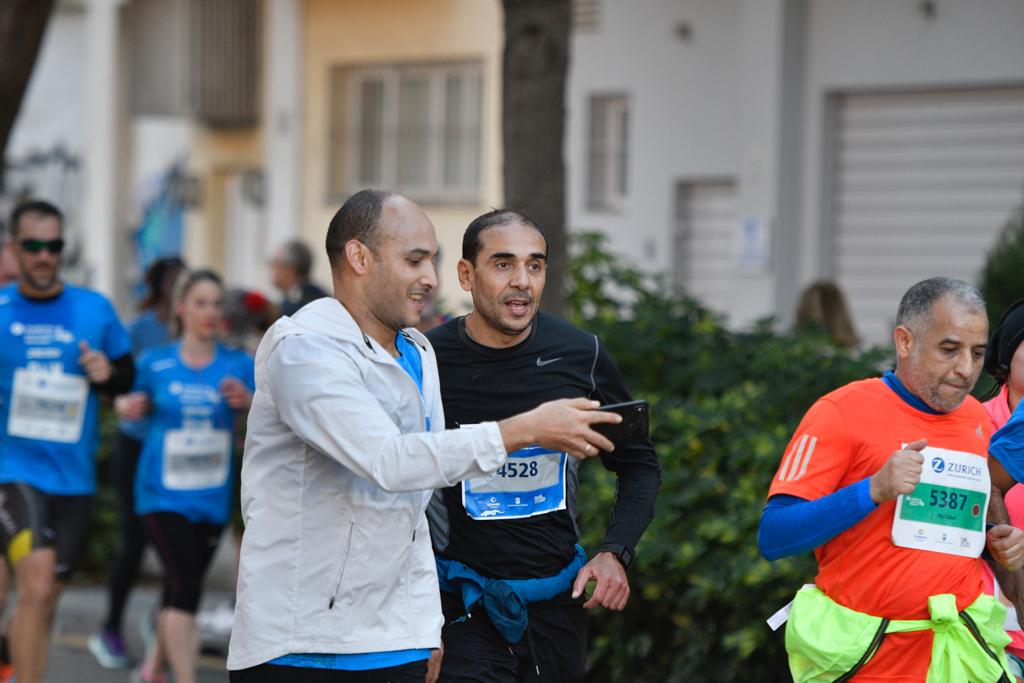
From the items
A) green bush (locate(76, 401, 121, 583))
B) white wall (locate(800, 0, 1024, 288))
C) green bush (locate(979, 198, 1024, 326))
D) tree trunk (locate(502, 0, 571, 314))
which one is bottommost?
green bush (locate(76, 401, 121, 583))

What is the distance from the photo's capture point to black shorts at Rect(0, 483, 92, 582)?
759cm

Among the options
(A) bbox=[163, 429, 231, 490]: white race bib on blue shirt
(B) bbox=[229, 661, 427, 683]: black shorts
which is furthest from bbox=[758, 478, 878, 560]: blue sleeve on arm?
(A) bbox=[163, 429, 231, 490]: white race bib on blue shirt

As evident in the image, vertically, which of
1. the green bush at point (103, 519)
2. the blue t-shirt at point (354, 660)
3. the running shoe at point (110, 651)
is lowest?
the running shoe at point (110, 651)

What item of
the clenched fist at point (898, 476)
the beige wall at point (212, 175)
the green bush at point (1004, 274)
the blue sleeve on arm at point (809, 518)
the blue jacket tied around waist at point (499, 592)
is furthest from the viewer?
the beige wall at point (212, 175)

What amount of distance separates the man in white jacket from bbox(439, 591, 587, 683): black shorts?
83 cm

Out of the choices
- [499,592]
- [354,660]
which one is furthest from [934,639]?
[354,660]

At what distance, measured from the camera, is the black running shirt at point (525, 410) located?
5215mm

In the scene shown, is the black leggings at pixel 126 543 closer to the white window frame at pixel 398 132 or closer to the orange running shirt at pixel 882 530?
the orange running shirt at pixel 882 530

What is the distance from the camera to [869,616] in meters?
4.66

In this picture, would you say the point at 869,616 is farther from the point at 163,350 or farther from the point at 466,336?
the point at 163,350

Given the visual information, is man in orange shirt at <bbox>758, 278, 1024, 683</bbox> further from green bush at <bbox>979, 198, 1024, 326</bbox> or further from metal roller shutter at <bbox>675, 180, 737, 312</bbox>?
metal roller shutter at <bbox>675, 180, 737, 312</bbox>

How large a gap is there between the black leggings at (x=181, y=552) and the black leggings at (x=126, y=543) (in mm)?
1181

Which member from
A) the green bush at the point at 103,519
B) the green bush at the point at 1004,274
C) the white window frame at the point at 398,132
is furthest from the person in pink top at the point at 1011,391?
the white window frame at the point at 398,132

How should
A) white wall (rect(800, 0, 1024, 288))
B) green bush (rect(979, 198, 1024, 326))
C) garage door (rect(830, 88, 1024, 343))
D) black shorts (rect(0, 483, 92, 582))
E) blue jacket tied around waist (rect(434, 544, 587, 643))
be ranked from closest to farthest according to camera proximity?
1. blue jacket tied around waist (rect(434, 544, 587, 643))
2. black shorts (rect(0, 483, 92, 582))
3. green bush (rect(979, 198, 1024, 326))
4. white wall (rect(800, 0, 1024, 288))
5. garage door (rect(830, 88, 1024, 343))
